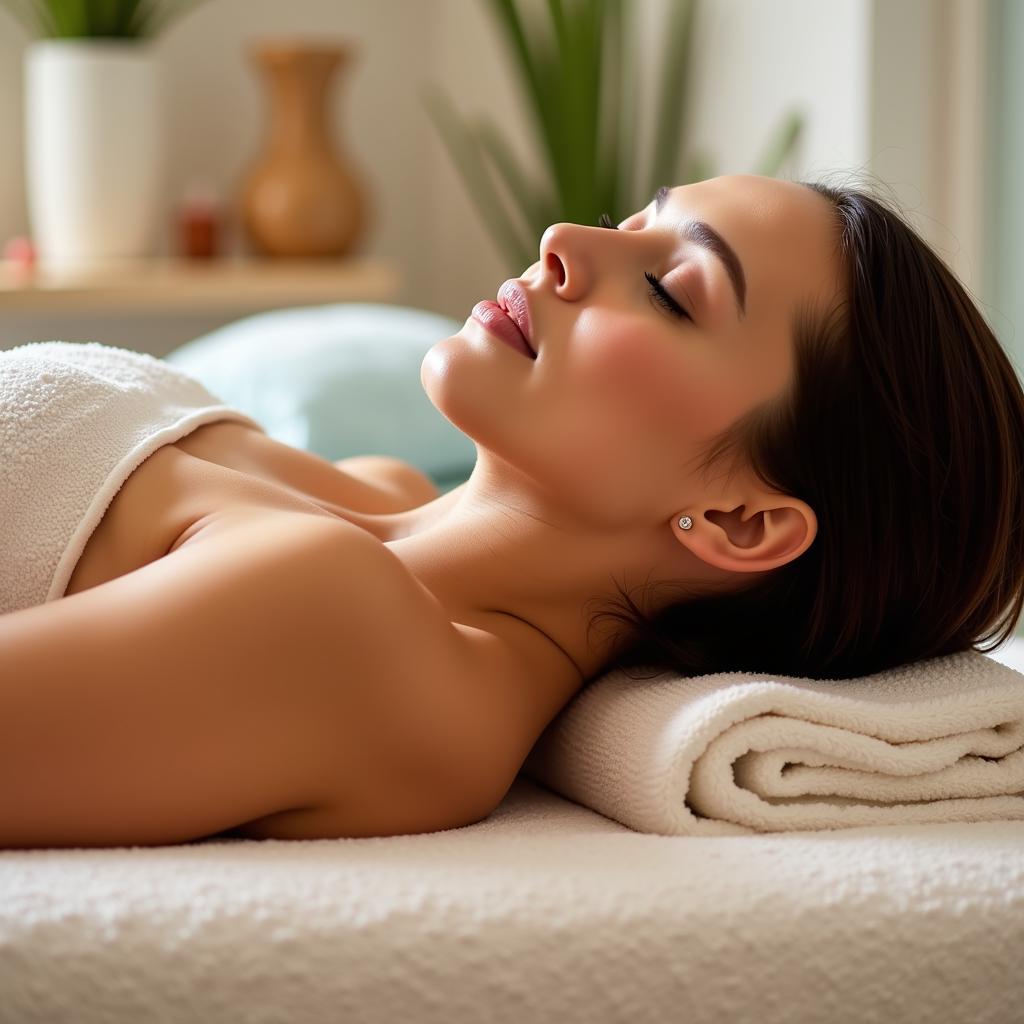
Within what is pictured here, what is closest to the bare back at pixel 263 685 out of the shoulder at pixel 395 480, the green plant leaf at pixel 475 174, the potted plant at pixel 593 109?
the shoulder at pixel 395 480

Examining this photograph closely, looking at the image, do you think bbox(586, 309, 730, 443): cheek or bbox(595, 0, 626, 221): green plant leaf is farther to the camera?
bbox(595, 0, 626, 221): green plant leaf

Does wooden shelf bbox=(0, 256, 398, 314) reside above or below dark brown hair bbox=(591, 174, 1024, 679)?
below

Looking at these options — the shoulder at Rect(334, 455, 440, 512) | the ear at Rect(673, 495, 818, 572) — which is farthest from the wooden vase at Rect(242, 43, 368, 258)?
the ear at Rect(673, 495, 818, 572)

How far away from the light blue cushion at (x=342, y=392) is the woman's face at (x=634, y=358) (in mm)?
828

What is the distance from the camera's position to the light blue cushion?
207 centimetres

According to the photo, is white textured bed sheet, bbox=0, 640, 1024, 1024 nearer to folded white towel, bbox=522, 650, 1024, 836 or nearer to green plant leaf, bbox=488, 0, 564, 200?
folded white towel, bbox=522, 650, 1024, 836

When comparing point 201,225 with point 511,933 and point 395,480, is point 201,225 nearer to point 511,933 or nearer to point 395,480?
point 395,480

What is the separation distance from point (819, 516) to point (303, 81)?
284 centimetres

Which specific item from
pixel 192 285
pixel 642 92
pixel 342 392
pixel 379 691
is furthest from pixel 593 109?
pixel 379 691

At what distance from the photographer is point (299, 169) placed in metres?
3.69

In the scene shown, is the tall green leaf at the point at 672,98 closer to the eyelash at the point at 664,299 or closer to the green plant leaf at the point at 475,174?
the green plant leaf at the point at 475,174

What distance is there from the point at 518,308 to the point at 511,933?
0.57 metres

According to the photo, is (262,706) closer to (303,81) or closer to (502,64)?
(303,81)

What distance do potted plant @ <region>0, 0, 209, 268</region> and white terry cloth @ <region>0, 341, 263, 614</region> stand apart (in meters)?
2.30
